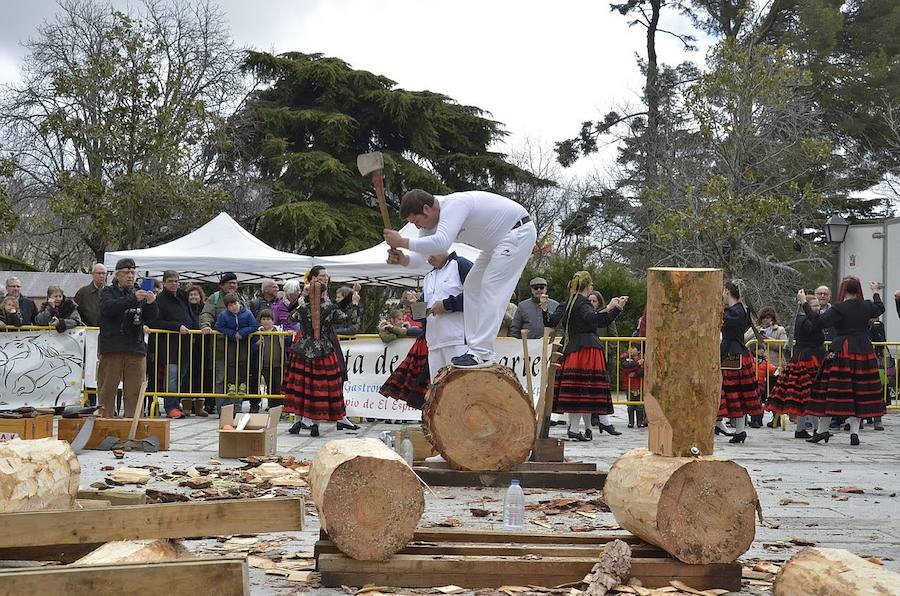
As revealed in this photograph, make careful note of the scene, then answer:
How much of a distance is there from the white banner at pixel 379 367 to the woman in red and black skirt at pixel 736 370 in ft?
8.92

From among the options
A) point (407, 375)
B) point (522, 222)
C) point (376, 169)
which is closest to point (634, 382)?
point (407, 375)

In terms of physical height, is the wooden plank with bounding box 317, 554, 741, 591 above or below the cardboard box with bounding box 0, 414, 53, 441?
below

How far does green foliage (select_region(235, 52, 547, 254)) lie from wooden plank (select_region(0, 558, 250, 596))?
1134 inches

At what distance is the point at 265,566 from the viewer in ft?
15.1

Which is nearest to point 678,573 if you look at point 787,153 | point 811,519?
point 811,519

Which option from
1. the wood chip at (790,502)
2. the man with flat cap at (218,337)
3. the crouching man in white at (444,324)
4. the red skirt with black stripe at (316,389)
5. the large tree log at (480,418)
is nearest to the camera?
the wood chip at (790,502)

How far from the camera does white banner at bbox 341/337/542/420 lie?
531 inches

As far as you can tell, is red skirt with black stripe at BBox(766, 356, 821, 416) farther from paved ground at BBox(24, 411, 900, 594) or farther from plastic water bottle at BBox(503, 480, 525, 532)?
plastic water bottle at BBox(503, 480, 525, 532)

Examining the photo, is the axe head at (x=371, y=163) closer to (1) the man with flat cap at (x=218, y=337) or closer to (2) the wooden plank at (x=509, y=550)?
(2) the wooden plank at (x=509, y=550)

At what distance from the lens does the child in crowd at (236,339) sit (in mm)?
13969

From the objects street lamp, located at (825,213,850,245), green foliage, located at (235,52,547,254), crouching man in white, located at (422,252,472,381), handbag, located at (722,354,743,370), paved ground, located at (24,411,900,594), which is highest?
green foliage, located at (235,52,547,254)

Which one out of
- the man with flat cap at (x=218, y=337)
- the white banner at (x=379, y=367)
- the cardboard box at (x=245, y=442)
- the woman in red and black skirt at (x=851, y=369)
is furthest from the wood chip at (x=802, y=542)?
the man with flat cap at (x=218, y=337)

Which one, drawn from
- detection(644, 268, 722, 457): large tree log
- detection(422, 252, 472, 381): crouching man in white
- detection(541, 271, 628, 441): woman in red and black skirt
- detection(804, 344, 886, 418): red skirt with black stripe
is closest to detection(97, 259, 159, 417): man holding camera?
detection(422, 252, 472, 381): crouching man in white

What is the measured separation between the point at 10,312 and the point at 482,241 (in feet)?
28.6
